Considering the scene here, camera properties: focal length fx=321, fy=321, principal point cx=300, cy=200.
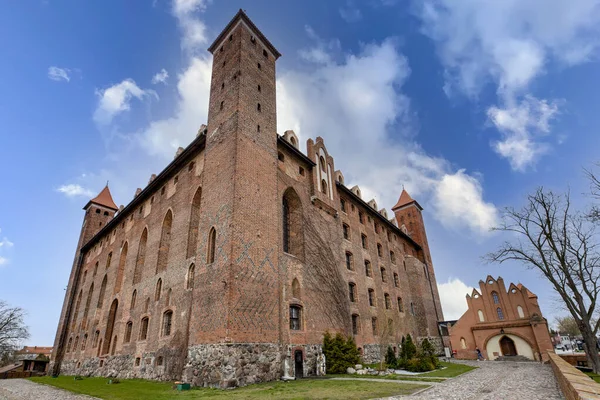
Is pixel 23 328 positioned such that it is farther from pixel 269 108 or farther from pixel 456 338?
pixel 456 338

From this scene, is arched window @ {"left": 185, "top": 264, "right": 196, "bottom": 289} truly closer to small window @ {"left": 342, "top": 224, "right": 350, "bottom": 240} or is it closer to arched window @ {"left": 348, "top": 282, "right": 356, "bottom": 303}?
arched window @ {"left": 348, "top": 282, "right": 356, "bottom": 303}

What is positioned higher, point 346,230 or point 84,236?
point 84,236

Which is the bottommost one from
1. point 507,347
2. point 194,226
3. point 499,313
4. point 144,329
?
point 507,347

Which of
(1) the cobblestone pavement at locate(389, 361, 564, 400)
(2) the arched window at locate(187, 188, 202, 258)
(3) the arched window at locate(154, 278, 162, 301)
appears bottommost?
(1) the cobblestone pavement at locate(389, 361, 564, 400)

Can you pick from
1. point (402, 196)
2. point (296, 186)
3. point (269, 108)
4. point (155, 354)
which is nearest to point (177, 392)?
point (155, 354)

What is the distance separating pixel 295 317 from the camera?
16516 millimetres

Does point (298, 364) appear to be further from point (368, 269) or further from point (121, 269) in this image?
point (121, 269)

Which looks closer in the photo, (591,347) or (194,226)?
(591,347)

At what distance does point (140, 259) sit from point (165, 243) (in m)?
3.79

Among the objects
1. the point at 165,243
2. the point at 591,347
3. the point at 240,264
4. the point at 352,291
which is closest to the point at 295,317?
the point at 240,264

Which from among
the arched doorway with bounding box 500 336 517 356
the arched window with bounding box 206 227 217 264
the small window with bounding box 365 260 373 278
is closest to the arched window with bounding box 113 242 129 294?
the arched window with bounding box 206 227 217 264

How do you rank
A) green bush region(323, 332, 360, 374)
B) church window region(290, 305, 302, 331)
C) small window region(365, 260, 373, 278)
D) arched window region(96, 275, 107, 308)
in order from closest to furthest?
1. church window region(290, 305, 302, 331)
2. green bush region(323, 332, 360, 374)
3. small window region(365, 260, 373, 278)
4. arched window region(96, 275, 107, 308)

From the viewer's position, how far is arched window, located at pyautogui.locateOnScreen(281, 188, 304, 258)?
1917 centimetres

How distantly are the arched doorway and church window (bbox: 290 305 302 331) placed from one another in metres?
21.4
